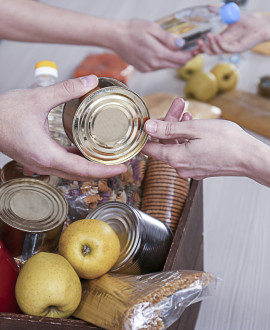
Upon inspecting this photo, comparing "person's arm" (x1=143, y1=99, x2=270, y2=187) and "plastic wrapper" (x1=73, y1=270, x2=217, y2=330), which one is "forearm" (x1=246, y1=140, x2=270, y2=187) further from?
"plastic wrapper" (x1=73, y1=270, x2=217, y2=330)

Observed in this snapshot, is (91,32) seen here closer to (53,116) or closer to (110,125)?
(53,116)

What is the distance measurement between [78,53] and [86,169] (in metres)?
1.18

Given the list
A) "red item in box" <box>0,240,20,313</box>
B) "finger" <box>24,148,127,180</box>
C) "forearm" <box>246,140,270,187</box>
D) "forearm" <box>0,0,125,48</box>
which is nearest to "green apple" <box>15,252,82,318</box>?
"red item in box" <box>0,240,20,313</box>

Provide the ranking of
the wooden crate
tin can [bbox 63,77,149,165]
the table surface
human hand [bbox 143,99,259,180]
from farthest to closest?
the table surface
human hand [bbox 143,99,259,180]
tin can [bbox 63,77,149,165]
the wooden crate

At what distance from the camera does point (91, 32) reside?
146cm

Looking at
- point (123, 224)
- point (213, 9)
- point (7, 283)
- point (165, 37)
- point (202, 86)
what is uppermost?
point (213, 9)

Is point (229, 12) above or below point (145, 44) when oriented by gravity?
above

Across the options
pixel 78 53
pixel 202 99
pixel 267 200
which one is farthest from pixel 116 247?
pixel 78 53

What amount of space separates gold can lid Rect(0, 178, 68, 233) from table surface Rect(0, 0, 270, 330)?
16cm

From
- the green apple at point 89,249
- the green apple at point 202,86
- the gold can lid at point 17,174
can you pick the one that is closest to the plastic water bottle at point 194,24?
the green apple at point 202,86

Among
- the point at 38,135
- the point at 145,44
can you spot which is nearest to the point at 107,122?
the point at 38,135

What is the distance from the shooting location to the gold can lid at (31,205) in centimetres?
80

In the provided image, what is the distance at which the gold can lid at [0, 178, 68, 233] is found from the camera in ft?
2.61

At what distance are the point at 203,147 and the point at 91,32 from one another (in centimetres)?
73
